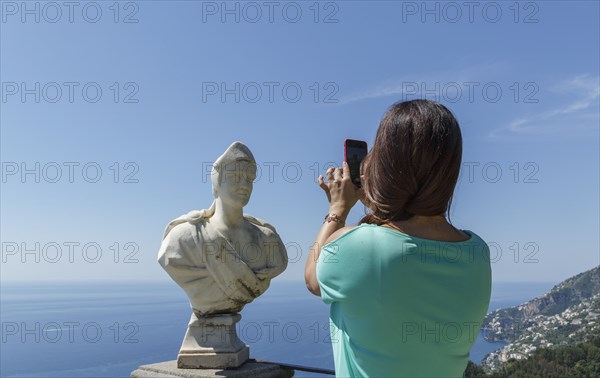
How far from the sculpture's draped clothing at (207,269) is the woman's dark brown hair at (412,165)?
134 inches

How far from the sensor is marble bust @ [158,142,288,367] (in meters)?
4.84

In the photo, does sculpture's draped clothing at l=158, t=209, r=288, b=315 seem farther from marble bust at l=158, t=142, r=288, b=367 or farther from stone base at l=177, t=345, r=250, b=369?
stone base at l=177, t=345, r=250, b=369

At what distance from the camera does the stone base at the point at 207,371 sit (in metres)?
4.66

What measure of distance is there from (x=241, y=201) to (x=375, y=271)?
3.65m

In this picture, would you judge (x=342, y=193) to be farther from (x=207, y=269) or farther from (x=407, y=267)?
(x=207, y=269)

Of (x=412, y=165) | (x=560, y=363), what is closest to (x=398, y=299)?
(x=412, y=165)

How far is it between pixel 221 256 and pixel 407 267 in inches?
140

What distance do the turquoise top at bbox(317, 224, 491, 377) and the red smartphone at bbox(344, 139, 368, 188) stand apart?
1.40 ft

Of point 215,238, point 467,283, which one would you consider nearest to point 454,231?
point 467,283

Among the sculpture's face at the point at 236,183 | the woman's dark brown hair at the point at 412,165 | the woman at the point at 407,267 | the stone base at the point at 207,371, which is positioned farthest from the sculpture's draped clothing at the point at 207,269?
the woman's dark brown hair at the point at 412,165

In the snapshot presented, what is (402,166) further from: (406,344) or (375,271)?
(406,344)

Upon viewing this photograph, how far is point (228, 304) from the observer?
491 centimetres

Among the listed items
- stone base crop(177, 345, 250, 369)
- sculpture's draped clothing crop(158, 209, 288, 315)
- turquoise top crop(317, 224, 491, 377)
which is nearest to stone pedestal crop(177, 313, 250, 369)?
stone base crop(177, 345, 250, 369)

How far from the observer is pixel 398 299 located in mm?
1469
